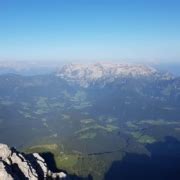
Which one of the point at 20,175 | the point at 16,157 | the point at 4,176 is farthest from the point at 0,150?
the point at 4,176

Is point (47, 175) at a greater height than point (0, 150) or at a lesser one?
lesser

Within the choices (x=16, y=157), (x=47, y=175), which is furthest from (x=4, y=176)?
(x=47, y=175)

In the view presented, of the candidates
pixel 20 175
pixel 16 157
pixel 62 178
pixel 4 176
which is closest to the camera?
pixel 4 176

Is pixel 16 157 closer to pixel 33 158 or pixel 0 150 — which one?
pixel 0 150

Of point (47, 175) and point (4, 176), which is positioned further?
point (47, 175)

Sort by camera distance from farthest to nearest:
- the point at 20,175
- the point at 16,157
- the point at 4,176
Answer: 1. the point at 16,157
2. the point at 20,175
3. the point at 4,176

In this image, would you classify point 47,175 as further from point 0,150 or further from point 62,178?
point 0,150
